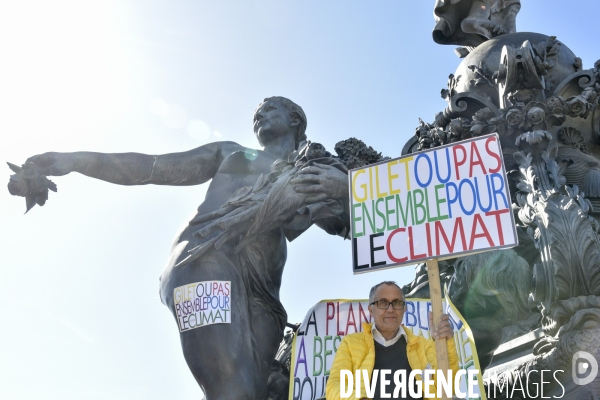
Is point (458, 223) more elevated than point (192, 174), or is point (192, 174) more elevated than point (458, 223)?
point (192, 174)

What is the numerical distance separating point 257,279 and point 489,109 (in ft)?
8.83

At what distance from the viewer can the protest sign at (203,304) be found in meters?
5.28

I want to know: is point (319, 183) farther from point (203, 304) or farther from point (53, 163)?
point (53, 163)

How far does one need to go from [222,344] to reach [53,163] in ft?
7.07

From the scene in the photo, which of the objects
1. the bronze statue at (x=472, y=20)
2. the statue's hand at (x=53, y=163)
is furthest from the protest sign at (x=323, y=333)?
the bronze statue at (x=472, y=20)

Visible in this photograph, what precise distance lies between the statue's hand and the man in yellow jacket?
3.18 metres

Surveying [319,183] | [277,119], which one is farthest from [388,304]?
[277,119]

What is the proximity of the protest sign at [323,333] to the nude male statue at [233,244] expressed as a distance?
0.65 ft

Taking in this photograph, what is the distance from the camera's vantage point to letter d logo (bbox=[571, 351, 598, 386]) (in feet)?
15.6

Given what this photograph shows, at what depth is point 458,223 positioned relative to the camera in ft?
15.0

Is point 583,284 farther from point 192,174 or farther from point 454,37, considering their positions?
point 454,37

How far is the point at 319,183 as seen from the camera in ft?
19.0

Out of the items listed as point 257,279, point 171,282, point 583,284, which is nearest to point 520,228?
point 583,284

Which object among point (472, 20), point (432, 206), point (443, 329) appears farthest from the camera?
point (472, 20)
